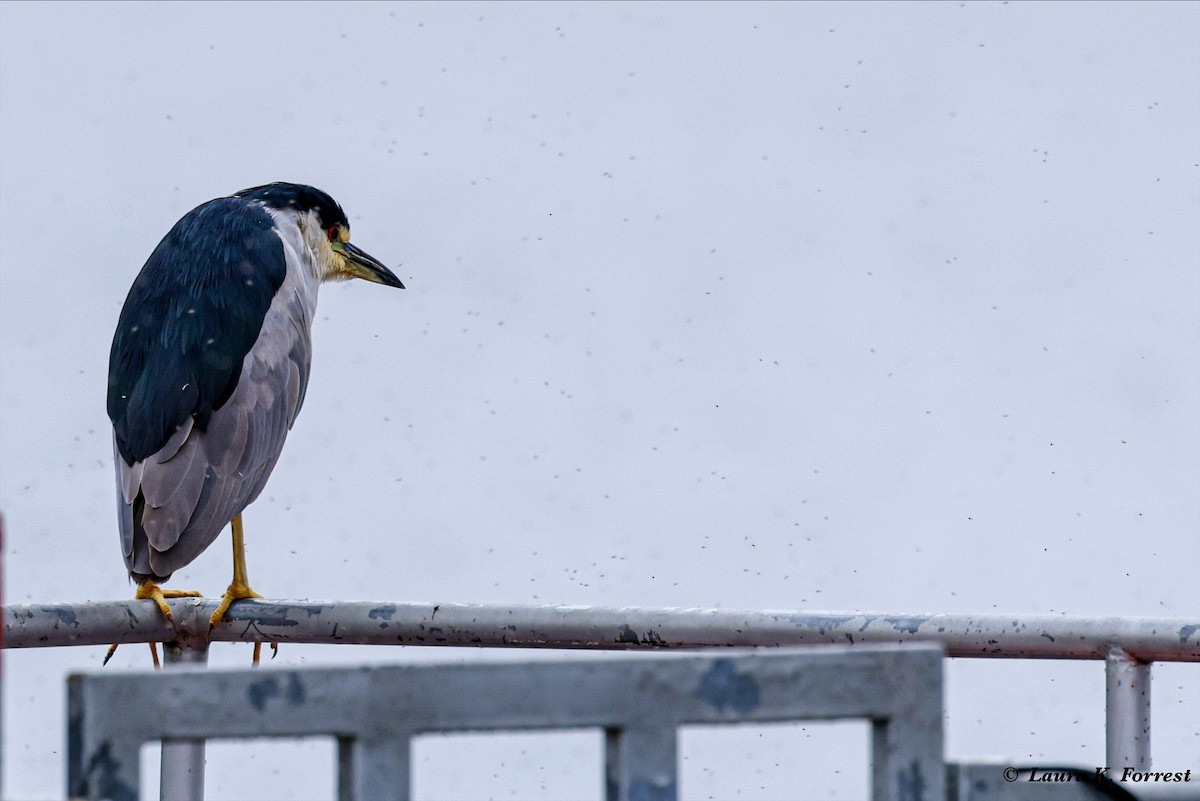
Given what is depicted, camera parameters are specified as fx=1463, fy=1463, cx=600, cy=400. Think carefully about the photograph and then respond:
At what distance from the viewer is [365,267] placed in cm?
416

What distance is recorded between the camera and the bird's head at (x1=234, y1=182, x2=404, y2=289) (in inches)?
152

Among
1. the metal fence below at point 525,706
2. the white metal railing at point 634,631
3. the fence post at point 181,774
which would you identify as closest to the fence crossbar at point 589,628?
the white metal railing at point 634,631

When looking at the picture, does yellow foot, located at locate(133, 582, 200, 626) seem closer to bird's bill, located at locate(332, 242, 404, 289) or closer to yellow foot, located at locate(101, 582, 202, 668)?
yellow foot, located at locate(101, 582, 202, 668)

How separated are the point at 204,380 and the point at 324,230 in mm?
948

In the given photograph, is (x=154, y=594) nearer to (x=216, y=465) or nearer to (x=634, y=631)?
(x=216, y=465)

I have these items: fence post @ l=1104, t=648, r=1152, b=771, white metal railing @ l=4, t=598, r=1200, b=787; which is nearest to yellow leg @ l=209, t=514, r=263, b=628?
white metal railing @ l=4, t=598, r=1200, b=787

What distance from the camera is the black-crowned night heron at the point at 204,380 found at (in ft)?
9.88

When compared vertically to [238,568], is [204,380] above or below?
above

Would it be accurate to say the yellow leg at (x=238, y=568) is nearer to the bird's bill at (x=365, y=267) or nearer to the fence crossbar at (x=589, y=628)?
the fence crossbar at (x=589, y=628)

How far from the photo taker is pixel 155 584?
2.86m

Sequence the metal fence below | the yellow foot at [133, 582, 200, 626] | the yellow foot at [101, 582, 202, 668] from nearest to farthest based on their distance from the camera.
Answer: the metal fence below < the yellow foot at [101, 582, 202, 668] < the yellow foot at [133, 582, 200, 626]

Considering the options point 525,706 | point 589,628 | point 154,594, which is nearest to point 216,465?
point 154,594

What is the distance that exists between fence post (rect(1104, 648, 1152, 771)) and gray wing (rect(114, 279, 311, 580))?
73.9 inches

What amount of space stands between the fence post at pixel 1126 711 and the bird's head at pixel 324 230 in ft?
8.75
